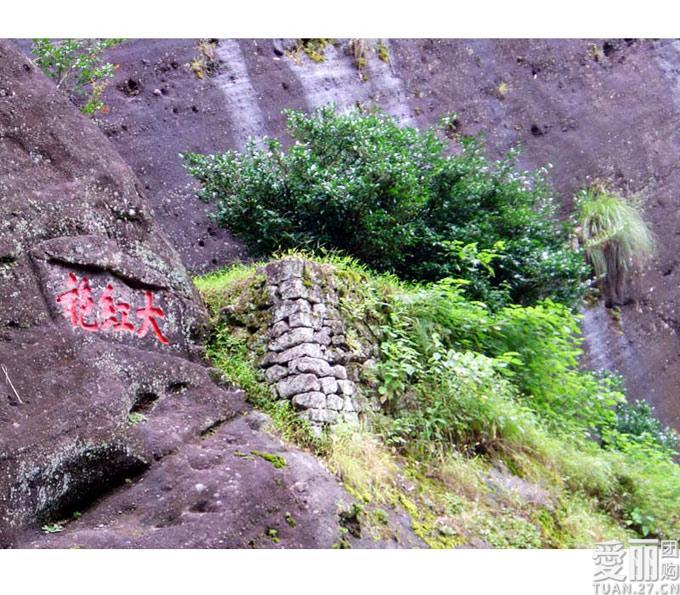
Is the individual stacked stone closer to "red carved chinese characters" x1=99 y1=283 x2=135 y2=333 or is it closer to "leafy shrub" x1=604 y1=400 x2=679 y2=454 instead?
"red carved chinese characters" x1=99 y1=283 x2=135 y2=333

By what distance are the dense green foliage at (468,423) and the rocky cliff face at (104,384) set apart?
0.49m

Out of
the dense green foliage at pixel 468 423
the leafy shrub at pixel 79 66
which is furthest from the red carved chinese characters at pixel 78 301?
the leafy shrub at pixel 79 66

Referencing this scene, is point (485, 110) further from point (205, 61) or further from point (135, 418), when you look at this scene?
point (135, 418)

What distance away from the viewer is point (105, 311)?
548cm

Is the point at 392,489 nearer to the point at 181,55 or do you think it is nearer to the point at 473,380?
the point at 473,380

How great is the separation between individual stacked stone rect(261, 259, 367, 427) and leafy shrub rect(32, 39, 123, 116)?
3.57 meters

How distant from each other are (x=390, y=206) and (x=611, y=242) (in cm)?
458

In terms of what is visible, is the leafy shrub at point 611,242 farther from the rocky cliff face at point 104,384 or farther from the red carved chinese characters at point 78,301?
the red carved chinese characters at point 78,301

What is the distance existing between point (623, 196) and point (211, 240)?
19.5 feet

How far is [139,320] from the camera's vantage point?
18.8ft

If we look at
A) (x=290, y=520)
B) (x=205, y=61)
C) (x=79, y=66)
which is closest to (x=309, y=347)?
(x=290, y=520)

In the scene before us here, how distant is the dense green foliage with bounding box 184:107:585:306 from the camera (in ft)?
24.9

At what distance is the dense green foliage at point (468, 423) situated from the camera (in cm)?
582

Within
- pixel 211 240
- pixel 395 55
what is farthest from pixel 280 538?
pixel 395 55
